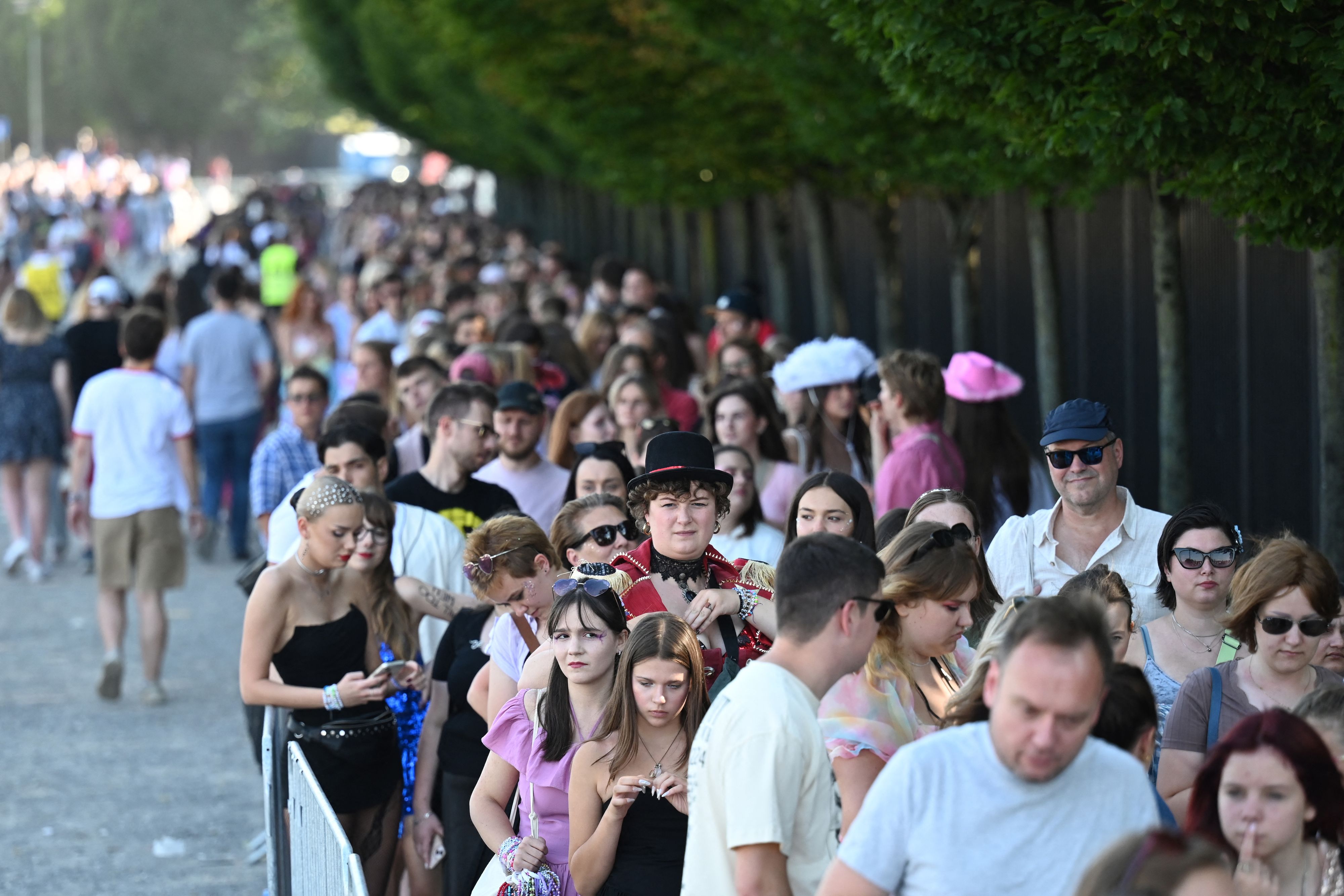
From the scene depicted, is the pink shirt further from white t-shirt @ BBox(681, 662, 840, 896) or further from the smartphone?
white t-shirt @ BBox(681, 662, 840, 896)

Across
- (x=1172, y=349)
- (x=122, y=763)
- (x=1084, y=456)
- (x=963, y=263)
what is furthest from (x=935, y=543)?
(x=963, y=263)

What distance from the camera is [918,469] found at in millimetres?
7223

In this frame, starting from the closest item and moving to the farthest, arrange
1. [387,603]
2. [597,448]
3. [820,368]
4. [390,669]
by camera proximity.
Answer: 1. [390,669]
2. [387,603]
3. [597,448]
4. [820,368]

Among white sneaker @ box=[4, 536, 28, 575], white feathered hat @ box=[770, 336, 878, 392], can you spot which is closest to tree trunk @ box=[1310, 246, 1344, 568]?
white feathered hat @ box=[770, 336, 878, 392]

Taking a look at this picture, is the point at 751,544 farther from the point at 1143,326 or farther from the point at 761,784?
the point at 1143,326

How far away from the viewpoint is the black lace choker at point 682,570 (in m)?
5.21

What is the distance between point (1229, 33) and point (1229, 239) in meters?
5.20

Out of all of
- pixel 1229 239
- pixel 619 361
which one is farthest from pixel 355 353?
pixel 1229 239

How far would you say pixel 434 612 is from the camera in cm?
659

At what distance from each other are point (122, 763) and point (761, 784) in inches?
269

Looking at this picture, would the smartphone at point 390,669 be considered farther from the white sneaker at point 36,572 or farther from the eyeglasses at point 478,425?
the white sneaker at point 36,572

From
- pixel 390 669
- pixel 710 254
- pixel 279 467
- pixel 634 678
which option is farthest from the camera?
pixel 710 254

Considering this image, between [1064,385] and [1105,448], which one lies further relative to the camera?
[1064,385]

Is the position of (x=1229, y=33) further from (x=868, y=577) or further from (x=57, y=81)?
(x=57, y=81)
